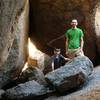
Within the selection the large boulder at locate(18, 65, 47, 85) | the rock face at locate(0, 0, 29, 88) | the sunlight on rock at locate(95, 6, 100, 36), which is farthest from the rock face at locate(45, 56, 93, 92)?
the sunlight on rock at locate(95, 6, 100, 36)

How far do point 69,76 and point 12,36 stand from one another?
275 centimetres

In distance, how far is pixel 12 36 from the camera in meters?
11.4

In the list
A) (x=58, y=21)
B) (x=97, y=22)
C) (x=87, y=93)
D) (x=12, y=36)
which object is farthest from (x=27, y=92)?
(x=97, y=22)

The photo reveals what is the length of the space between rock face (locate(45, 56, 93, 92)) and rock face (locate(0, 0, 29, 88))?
6.46ft

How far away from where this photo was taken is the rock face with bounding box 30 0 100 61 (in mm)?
16469

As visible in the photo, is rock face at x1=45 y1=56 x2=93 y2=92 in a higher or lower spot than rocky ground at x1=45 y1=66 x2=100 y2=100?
higher

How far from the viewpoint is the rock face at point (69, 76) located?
1277 centimetres

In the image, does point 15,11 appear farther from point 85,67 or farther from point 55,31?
point 55,31

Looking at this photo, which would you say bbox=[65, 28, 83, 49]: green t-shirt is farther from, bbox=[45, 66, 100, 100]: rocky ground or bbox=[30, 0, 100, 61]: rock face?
bbox=[30, 0, 100, 61]: rock face

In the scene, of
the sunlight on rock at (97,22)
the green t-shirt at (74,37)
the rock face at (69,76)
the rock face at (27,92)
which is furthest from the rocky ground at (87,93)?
the sunlight on rock at (97,22)

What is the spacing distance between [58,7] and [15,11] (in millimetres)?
6280

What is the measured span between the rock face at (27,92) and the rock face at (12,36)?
122 cm

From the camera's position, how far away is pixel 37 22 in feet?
56.2

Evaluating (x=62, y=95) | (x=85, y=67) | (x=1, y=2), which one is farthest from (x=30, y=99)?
(x=1, y=2)
